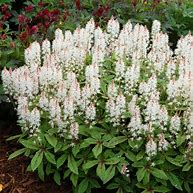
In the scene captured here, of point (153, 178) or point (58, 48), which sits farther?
point (58, 48)

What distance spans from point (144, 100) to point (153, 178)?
694 mm

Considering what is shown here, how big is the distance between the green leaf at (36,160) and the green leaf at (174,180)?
3.59 feet

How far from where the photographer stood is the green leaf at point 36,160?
4.16 meters

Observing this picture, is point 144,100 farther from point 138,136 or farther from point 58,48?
point 58,48

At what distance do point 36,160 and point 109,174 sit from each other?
A: 24.9 inches

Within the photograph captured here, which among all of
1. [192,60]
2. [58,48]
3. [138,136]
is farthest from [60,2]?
[138,136]

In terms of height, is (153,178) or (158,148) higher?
(158,148)

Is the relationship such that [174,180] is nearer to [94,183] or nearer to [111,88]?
[94,183]

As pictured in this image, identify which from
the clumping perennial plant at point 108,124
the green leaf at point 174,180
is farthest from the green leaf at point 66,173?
the green leaf at point 174,180

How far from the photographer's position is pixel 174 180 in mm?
4172

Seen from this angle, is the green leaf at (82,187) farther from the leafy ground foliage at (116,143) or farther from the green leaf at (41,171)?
the green leaf at (41,171)

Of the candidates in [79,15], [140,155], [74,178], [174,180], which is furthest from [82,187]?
[79,15]

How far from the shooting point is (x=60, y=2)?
21.4 feet

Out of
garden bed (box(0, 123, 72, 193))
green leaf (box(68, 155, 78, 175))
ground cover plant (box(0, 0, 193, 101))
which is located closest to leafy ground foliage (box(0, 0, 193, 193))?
green leaf (box(68, 155, 78, 175))
